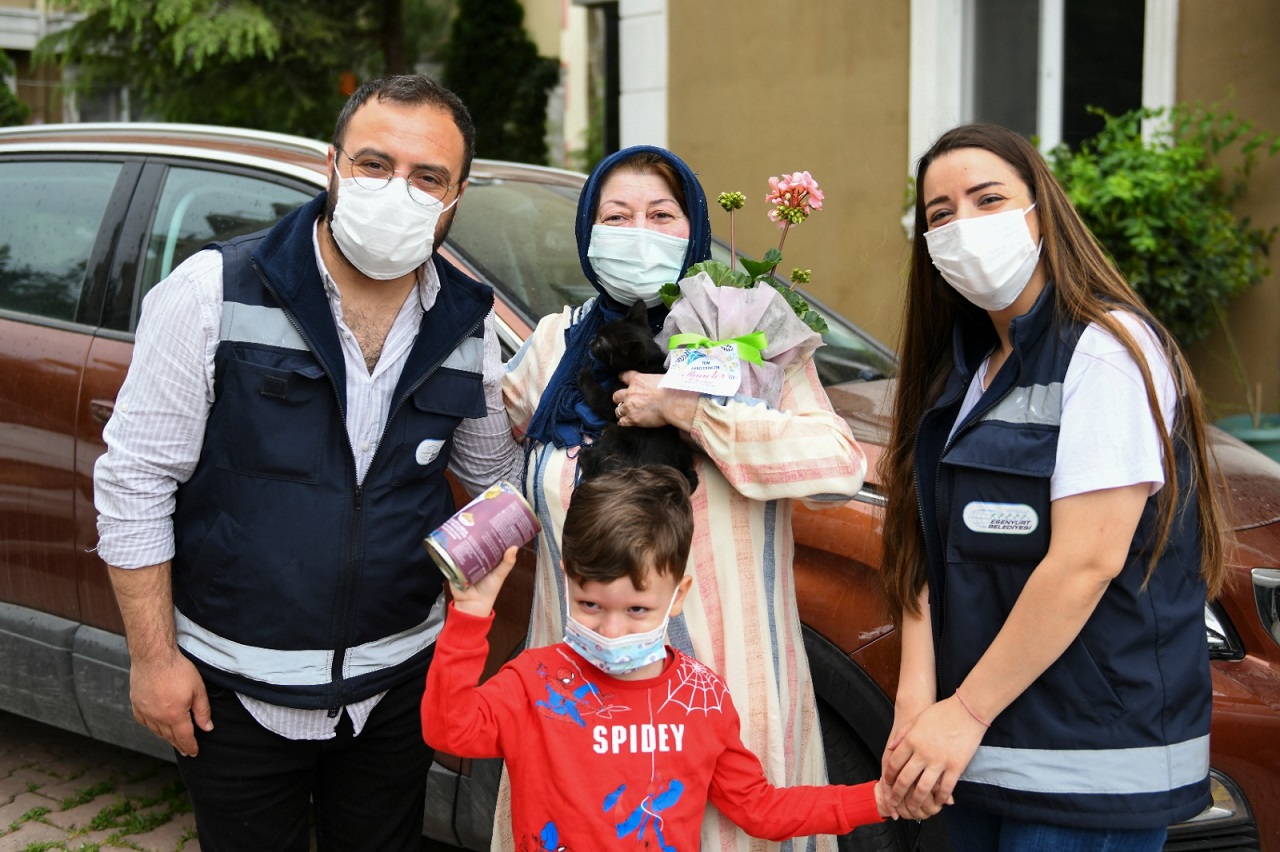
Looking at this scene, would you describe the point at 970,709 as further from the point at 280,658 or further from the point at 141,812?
the point at 141,812

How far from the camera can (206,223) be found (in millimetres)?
3748

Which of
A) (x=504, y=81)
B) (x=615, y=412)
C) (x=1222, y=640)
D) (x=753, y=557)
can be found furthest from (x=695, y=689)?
(x=504, y=81)

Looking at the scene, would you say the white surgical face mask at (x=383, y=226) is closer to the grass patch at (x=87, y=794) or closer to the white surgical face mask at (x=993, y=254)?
the white surgical face mask at (x=993, y=254)

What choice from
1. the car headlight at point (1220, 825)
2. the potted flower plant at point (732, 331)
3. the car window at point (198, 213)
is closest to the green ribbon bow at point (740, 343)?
the potted flower plant at point (732, 331)

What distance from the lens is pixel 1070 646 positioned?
6.61 feet

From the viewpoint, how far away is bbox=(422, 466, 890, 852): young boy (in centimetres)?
203

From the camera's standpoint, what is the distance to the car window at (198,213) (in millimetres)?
3684

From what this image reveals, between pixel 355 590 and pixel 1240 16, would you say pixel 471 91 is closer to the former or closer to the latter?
pixel 1240 16

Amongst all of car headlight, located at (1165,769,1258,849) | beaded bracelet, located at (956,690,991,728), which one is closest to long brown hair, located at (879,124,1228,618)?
beaded bracelet, located at (956,690,991,728)

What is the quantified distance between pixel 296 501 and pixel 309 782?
26.0 inches

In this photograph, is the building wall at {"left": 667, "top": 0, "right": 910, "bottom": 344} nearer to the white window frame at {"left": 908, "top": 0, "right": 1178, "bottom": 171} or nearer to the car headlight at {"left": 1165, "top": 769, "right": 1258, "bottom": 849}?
the white window frame at {"left": 908, "top": 0, "right": 1178, "bottom": 171}

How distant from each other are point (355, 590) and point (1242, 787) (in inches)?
77.4

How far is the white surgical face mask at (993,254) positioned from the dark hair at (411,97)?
0.99 m

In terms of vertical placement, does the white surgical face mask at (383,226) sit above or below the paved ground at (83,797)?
above
